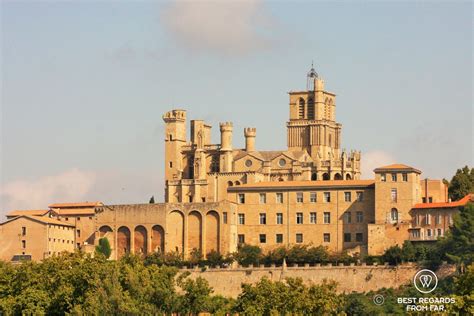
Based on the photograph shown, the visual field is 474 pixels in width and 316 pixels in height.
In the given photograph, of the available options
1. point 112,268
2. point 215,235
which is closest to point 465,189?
point 215,235

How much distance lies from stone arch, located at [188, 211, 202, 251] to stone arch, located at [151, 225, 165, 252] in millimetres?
1701

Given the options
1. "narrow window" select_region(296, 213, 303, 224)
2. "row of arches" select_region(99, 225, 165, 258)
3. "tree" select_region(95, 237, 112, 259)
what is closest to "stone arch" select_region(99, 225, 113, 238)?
"row of arches" select_region(99, 225, 165, 258)

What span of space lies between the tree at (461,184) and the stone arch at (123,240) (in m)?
20.0

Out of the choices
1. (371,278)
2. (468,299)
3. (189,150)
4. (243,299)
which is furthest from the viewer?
(189,150)

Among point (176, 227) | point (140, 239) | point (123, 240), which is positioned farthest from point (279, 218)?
point (123, 240)

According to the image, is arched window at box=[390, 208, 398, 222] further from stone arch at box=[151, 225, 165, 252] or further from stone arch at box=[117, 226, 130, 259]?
stone arch at box=[117, 226, 130, 259]

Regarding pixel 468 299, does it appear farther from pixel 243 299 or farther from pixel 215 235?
pixel 215 235

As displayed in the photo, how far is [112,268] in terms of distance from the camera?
290 feet

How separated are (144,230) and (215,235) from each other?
4861mm

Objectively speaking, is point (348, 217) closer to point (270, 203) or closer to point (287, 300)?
point (270, 203)

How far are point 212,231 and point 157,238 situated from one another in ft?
12.3

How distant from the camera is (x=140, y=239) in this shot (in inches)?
4277

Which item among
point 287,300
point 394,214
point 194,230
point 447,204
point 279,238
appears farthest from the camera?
point 194,230

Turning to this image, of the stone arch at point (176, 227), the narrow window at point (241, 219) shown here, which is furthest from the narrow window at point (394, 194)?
the stone arch at point (176, 227)
